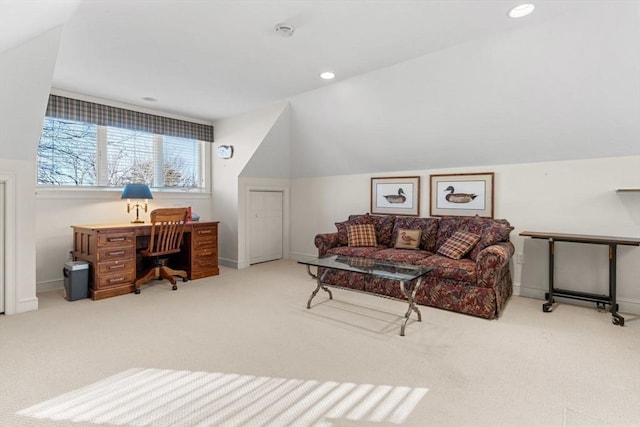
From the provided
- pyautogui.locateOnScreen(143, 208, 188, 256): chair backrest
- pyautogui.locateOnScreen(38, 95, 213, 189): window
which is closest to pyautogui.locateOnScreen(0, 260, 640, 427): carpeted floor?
pyautogui.locateOnScreen(143, 208, 188, 256): chair backrest

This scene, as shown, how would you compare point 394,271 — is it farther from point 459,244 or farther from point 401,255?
point 459,244

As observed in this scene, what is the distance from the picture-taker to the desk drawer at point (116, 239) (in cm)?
362

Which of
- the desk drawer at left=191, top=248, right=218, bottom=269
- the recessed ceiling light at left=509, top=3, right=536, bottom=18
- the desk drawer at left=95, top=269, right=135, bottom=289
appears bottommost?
the desk drawer at left=95, top=269, right=135, bottom=289

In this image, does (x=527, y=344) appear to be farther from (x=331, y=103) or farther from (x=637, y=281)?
(x=331, y=103)

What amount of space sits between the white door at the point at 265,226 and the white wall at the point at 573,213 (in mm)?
2951

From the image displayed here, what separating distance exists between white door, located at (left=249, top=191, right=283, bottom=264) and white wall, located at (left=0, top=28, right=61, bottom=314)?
2.84 meters

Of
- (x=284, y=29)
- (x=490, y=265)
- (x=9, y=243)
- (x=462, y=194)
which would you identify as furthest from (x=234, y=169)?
(x=490, y=265)

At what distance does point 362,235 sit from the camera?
176 inches

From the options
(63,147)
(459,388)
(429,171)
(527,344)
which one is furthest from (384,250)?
(63,147)

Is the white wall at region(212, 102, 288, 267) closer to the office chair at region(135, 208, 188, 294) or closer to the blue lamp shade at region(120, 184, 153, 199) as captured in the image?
the office chair at region(135, 208, 188, 294)

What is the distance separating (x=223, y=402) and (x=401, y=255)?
260cm

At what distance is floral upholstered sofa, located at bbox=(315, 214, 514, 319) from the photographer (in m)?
3.08

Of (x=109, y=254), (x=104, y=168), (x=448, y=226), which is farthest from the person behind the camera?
(x=104, y=168)

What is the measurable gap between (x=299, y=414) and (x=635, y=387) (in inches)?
78.3
